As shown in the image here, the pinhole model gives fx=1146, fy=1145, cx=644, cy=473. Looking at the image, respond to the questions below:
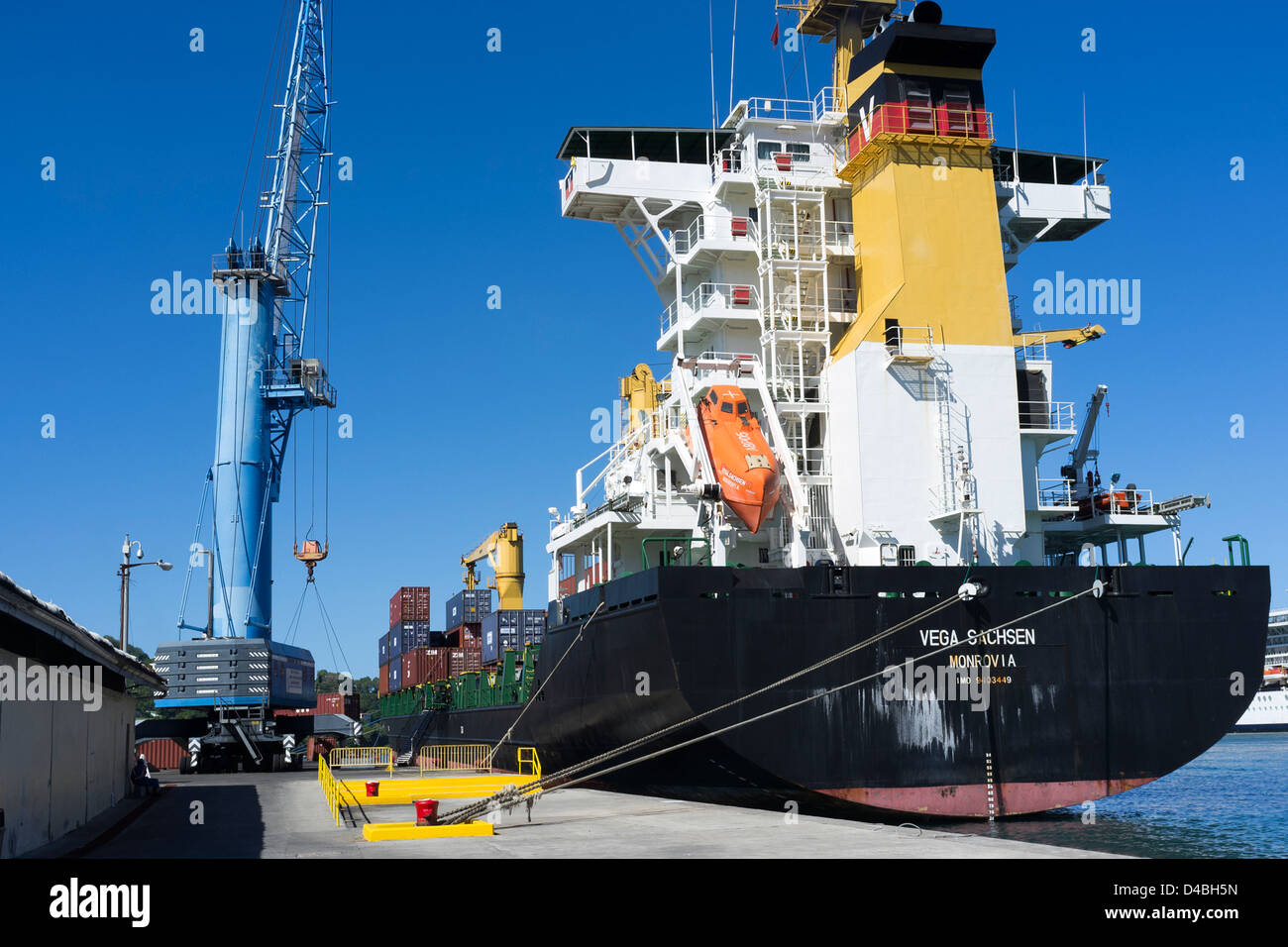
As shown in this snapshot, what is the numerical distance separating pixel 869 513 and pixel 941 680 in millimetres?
3921

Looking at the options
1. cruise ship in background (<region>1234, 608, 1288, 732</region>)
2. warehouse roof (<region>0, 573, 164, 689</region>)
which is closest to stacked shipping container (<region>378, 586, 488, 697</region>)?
warehouse roof (<region>0, 573, 164, 689</region>)

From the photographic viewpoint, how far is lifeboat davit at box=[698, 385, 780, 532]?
23781 millimetres

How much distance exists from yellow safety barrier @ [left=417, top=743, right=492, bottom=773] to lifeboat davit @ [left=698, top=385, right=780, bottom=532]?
14942 millimetres

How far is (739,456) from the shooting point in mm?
24031

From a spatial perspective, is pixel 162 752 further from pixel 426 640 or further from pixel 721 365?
pixel 721 365

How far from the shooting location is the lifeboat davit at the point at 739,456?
23.8 metres

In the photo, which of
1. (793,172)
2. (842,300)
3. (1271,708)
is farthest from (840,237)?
(1271,708)

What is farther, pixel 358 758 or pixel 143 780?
pixel 358 758

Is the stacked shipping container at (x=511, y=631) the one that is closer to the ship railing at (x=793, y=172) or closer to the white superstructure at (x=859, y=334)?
the white superstructure at (x=859, y=334)

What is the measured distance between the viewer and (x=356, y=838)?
54.7 feet

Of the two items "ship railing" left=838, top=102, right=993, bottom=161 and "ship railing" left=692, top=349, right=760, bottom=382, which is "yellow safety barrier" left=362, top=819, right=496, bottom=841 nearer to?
"ship railing" left=692, top=349, right=760, bottom=382
